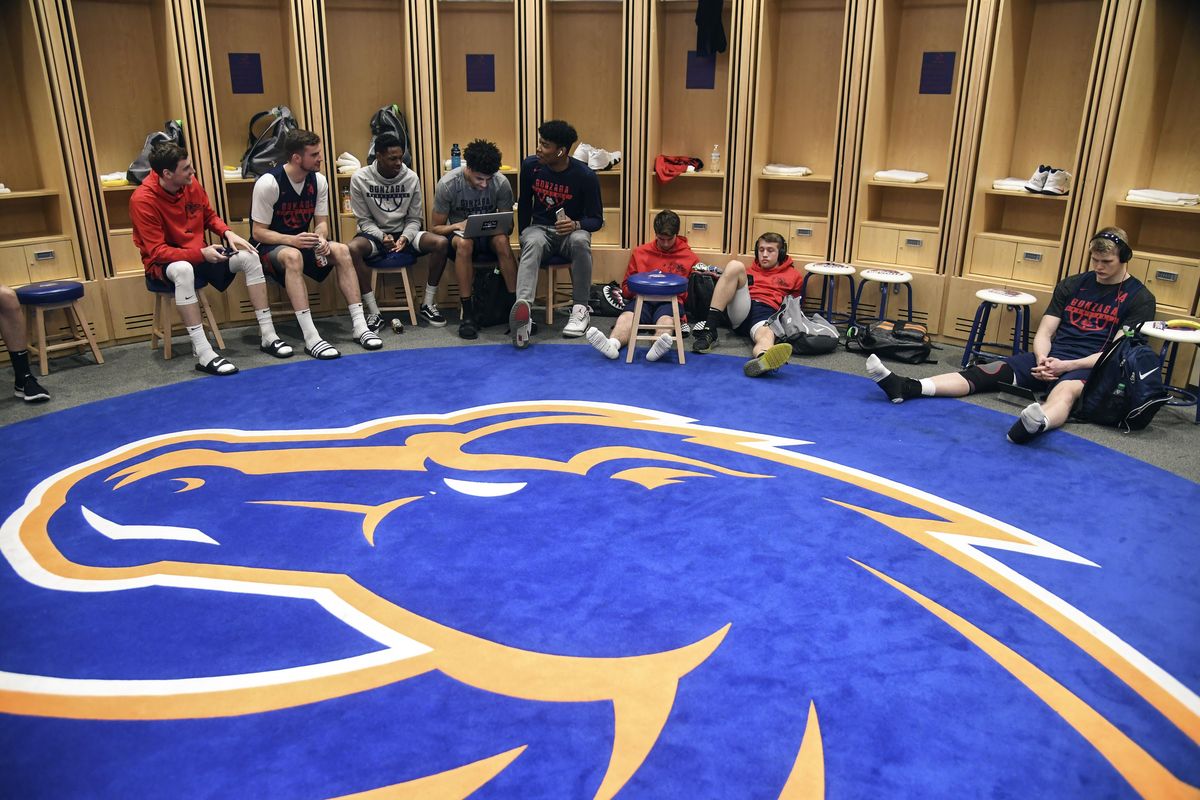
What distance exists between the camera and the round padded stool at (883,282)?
235 inches

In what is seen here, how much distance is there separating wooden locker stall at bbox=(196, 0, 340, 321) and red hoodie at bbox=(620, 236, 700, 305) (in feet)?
7.20

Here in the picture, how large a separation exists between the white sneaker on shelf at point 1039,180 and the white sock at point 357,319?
14.2 ft

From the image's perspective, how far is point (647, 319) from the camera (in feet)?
19.4

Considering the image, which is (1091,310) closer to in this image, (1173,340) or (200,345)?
(1173,340)

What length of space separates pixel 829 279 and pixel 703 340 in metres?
1.26

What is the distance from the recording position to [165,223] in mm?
5359

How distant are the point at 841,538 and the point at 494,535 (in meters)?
1.29

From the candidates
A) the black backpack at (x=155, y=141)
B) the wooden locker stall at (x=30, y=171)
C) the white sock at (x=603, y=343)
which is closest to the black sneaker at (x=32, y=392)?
the wooden locker stall at (x=30, y=171)

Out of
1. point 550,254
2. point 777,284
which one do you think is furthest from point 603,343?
point 777,284

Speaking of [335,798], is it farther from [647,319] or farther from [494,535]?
[647,319]

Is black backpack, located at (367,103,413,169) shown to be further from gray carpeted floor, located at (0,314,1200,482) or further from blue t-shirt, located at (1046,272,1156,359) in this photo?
blue t-shirt, located at (1046,272,1156,359)

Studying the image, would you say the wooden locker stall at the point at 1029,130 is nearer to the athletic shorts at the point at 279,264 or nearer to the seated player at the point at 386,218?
the seated player at the point at 386,218

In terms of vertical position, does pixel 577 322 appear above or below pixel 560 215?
below

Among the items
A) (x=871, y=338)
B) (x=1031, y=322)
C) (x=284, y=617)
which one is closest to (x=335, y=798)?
(x=284, y=617)
